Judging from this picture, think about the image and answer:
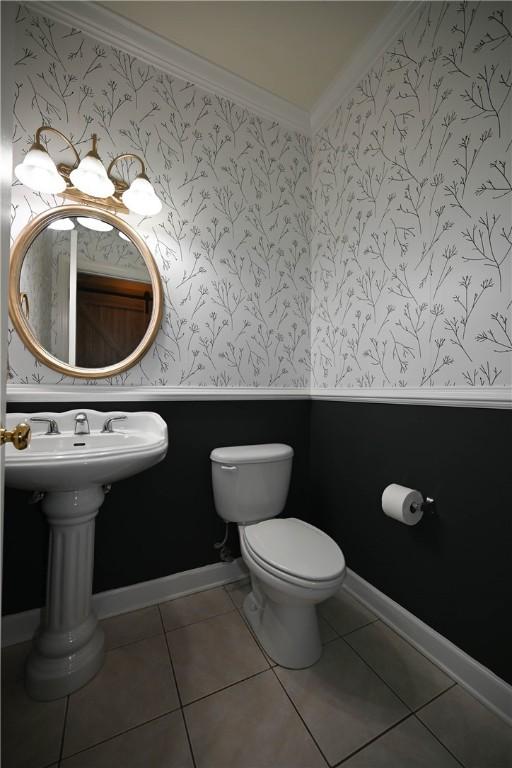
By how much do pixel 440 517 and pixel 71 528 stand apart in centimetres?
131

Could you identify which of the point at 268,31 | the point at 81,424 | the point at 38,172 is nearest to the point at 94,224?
the point at 38,172

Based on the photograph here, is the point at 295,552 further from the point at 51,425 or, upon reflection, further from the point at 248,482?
the point at 51,425

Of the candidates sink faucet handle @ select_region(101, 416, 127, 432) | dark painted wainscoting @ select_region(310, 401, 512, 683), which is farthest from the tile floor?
sink faucet handle @ select_region(101, 416, 127, 432)

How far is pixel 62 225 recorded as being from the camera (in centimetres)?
120

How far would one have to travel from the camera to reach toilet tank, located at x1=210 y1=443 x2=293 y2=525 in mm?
1334

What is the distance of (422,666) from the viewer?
42.3 inches

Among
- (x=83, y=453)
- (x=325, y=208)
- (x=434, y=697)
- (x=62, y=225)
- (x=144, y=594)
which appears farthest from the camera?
(x=325, y=208)

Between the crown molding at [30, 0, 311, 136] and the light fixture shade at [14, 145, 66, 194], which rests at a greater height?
the crown molding at [30, 0, 311, 136]

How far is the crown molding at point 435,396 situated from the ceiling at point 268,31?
5.07 ft

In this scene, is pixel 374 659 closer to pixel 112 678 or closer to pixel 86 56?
pixel 112 678

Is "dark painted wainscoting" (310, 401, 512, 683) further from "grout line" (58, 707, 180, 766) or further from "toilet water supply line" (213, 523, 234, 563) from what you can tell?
"grout line" (58, 707, 180, 766)

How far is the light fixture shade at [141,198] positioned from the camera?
1218 millimetres

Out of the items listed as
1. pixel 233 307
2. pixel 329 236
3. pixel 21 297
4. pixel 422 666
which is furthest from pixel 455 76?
pixel 422 666

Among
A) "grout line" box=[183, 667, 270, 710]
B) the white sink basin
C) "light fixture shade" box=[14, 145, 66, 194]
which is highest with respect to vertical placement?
"light fixture shade" box=[14, 145, 66, 194]
